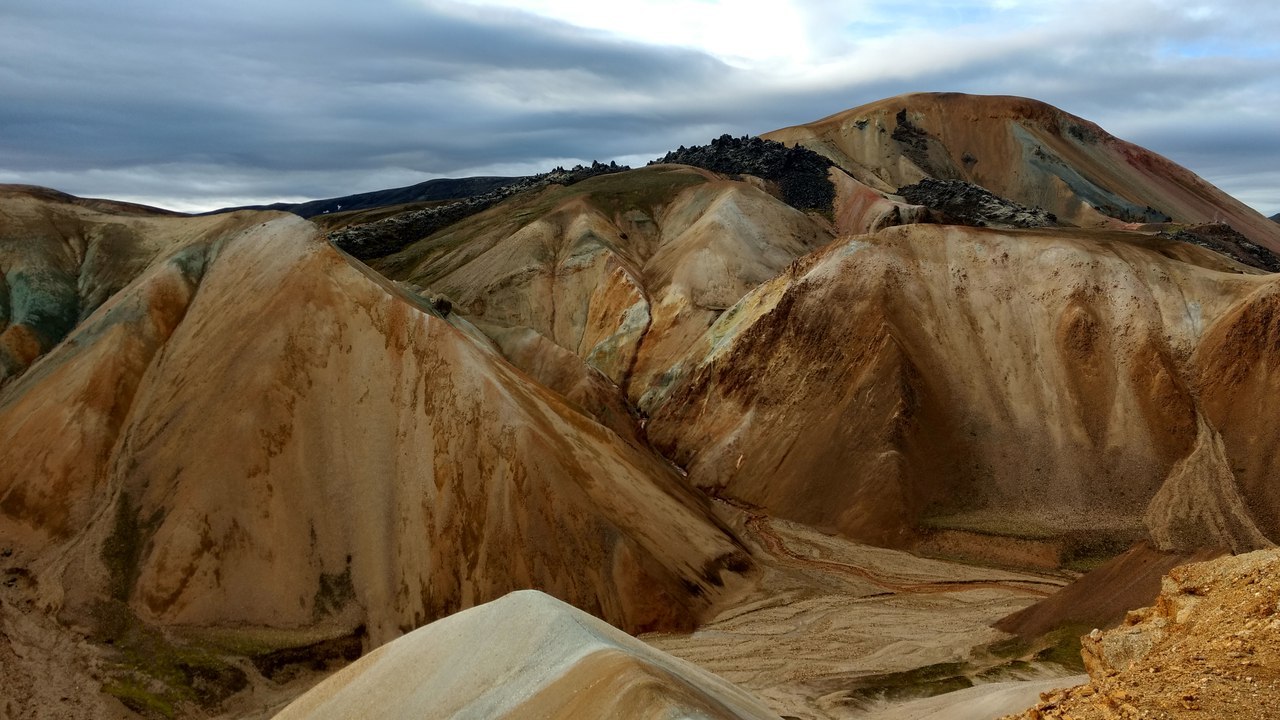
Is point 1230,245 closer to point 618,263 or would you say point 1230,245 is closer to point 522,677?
point 618,263

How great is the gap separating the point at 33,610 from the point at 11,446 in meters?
8.81

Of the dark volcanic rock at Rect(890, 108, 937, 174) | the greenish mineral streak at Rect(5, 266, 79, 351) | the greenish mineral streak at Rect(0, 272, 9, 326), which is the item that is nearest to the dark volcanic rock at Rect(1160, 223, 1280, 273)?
the dark volcanic rock at Rect(890, 108, 937, 174)

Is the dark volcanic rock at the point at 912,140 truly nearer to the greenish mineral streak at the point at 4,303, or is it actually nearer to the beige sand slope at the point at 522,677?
the greenish mineral streak at the point at 4,303

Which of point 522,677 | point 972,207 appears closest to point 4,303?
point 522,677

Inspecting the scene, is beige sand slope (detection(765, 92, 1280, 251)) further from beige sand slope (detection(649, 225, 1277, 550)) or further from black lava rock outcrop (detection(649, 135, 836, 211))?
beige sand slope (detection(649, 225, 1277, 550))

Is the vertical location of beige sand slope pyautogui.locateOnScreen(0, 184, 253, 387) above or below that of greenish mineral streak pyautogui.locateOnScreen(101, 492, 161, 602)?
above

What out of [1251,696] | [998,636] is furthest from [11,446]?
[1251,696]

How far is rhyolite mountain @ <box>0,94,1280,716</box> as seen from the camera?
3309 centimetres

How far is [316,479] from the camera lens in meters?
36.5

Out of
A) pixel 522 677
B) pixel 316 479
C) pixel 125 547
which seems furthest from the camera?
pixel 316 479

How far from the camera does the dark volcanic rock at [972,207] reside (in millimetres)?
70750

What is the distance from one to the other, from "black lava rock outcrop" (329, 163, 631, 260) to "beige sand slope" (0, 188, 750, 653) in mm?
43282

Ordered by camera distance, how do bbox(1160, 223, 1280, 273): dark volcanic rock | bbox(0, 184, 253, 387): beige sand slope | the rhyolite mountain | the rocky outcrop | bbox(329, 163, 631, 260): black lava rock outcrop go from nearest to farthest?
the rocky outcrop < the rhyolite mountain < bbox(0, 184, 253, 387): beige sand slope < bbox(1160, 223, 1280, 273): dark volcanic rock < bbox(329, 163, 631, 260): black lava rock outcrop

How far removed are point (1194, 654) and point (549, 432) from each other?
26377 mm
